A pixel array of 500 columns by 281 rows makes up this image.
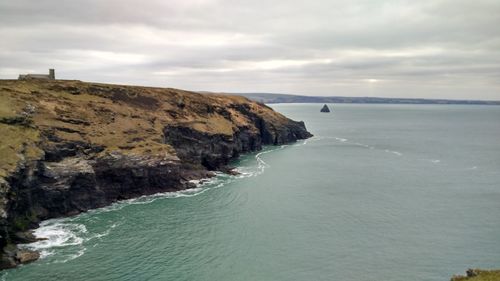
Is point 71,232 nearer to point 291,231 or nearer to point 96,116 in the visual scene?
point 291,231

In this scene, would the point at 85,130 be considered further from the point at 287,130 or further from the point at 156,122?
the point at 287,130

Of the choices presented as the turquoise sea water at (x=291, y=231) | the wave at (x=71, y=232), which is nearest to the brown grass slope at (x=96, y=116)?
the wave at (x=71, y=232)

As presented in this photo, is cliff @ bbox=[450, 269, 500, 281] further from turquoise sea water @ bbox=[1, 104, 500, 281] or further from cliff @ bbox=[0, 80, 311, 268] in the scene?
cliff @ bbox=[0, 80, 311, 268]

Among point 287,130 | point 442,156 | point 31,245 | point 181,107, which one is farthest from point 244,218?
point 287,130

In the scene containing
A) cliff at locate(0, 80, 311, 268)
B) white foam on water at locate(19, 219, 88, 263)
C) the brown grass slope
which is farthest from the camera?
the brown grass slope

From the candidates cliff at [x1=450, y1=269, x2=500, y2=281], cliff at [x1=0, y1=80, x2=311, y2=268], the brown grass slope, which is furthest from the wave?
cliff at [x1=450, y1=269, x2=500, y2=281]

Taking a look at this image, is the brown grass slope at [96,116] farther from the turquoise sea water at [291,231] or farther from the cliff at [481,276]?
the cliff at [481,276]
